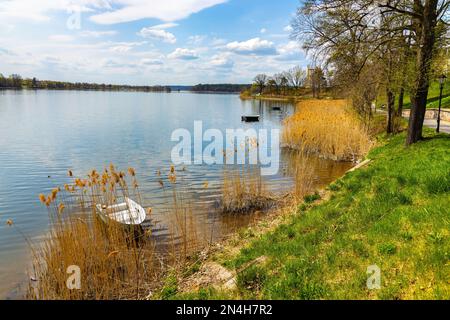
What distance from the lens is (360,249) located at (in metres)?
5.21

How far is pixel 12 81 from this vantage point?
147125mm

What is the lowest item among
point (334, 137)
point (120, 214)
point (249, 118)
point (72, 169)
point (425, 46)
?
point (72, 169)

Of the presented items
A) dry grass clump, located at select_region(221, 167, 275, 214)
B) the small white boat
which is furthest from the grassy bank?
dry grass clump, located at select_region(221, 167, 275, 214)

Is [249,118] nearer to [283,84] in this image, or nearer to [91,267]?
[91,267]

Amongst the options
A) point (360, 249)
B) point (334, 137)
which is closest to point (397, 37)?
point (334, 137)

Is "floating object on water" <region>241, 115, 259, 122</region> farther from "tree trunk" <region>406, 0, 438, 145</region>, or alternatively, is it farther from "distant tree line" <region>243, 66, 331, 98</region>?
"distant tree line" <region>243, 66, 331, 98</region>

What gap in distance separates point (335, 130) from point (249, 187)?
1003cm

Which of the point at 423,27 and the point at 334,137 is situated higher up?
the point at 423,27

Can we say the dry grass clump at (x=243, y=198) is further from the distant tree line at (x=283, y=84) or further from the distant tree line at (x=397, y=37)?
the distant tree line at (x=283, y=84)

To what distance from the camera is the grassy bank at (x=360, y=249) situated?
14.0 ft

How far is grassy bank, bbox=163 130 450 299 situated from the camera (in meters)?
4.25

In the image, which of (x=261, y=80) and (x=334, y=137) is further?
(x=261, y=80)

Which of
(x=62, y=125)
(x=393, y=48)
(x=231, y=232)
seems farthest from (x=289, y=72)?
(x=231, y=232)

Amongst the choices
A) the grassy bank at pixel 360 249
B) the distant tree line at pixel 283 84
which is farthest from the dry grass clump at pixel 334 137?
the distant tree line at pixel 283 84
